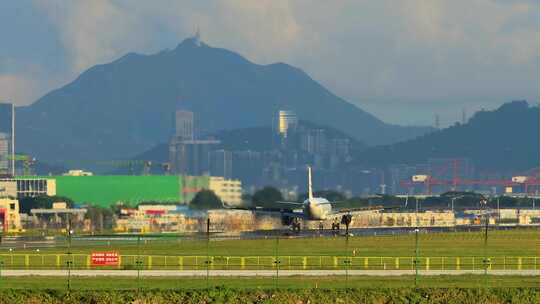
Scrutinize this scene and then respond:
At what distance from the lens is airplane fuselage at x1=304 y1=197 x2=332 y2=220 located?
192 metres

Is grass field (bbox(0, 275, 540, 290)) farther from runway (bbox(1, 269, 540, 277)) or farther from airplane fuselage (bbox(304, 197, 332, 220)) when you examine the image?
airplane fuselage (bbox(304, 197, 332, 220))

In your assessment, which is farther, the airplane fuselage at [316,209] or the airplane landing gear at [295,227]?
the airplane landing gear at [295,227]

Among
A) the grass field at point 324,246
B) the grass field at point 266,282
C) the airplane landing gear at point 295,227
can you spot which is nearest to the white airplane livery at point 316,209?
the airplane landing gear at point 295,227

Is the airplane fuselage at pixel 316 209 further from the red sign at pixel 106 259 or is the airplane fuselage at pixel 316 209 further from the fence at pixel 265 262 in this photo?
the red sign at pixel 106 259

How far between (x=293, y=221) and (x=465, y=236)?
24.2 m

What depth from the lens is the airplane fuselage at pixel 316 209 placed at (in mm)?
191500

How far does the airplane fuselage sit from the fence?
54.3m

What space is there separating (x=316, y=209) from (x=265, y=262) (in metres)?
65.6

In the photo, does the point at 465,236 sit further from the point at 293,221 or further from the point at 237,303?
the point at 237,303

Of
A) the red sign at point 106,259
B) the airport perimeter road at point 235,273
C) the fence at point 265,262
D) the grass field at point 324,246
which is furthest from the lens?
the grass field at point 324,246

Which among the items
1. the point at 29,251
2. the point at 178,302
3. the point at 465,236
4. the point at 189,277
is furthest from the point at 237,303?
the point at 465,236

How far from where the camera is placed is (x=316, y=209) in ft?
629

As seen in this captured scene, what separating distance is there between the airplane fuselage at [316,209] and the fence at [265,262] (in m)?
54.3

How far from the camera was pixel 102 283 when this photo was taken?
9912 centimetres
